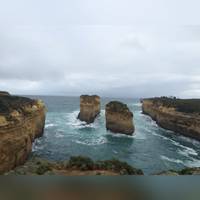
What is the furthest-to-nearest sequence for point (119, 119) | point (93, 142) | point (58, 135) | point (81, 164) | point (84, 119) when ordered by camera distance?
point (84, 119) < point (119, 119) < point (58, 135) < point (93, 142) < point (81, 164)

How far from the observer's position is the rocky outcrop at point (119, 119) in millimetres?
28906

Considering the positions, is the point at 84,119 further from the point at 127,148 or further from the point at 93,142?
the point at 127,148

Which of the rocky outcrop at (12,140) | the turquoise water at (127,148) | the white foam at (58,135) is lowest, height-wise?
the turquoise water at (127,148)

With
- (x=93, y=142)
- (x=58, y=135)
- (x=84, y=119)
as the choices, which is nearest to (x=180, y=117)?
(x=93, y=142)

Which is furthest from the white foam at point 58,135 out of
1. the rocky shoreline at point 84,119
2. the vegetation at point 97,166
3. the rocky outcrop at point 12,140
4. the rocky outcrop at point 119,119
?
the vegetation at point 97,166

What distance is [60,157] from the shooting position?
18.5 meters

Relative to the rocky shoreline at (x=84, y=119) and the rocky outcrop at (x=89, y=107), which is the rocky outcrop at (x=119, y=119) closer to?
the rocky shoreline at (x=84, y=119)

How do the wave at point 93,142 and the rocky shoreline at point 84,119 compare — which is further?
the wave at point 93,142

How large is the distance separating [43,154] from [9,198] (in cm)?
1574

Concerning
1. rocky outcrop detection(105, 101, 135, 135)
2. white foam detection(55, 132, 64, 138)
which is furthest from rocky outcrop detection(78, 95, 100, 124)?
white foam detection(55, 132, 64, 138)

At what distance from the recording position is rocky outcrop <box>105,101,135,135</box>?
28.9m

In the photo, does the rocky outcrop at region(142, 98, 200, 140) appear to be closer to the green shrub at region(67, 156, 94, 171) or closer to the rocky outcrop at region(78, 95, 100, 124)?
the rocky outcrop at region(78, 95, 100, 124)

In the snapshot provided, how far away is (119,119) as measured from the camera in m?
29.9

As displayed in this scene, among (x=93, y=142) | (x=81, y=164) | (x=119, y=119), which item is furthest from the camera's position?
(x=119, y=119)
